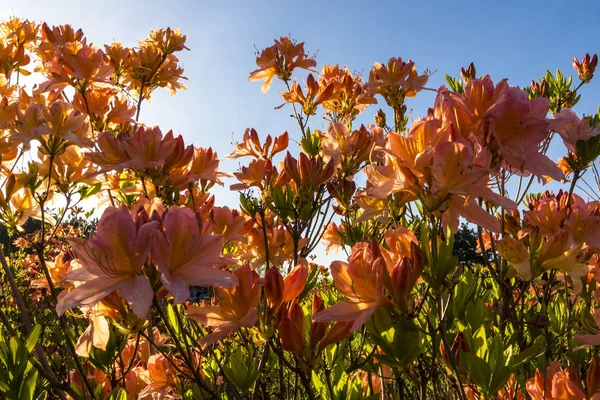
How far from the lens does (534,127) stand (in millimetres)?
1278

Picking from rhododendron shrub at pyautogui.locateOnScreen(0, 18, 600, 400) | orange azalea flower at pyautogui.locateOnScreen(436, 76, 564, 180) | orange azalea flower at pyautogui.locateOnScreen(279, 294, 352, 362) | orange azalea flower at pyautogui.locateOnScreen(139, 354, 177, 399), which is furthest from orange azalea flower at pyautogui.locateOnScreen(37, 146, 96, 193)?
orange azalea flower at pyautogui.locateOnScreen(436, 76, 564, 180)

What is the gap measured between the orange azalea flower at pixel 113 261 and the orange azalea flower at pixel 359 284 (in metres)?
0.45

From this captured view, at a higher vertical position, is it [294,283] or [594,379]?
[294,283]

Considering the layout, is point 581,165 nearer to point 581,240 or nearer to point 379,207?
point 581,240

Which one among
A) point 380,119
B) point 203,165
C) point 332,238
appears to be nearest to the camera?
point 203,165

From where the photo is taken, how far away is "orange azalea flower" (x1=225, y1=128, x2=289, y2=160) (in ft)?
8.95

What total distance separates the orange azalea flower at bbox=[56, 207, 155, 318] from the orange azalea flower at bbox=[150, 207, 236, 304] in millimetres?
41

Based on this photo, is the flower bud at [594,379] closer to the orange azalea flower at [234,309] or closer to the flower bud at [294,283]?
the flower bud at [294,283]

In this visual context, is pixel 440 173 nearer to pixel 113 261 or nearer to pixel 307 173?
pixel 113 261

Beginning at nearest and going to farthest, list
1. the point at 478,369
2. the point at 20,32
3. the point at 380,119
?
the point at 478,369 → the point at 20,32 → the point at 380,119

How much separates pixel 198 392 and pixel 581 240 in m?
1.66

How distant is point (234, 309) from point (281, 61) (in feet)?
8.48

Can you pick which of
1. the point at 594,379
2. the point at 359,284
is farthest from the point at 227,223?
the point at 594,379

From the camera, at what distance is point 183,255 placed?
1.13 meters
